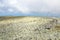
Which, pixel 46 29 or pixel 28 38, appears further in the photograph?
pixel 46 29

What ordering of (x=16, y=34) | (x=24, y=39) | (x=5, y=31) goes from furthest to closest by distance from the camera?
(x=5, y=31), (x=16, y=34), (x=24, y=39)

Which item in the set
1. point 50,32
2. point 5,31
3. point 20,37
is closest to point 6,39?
point 20,37

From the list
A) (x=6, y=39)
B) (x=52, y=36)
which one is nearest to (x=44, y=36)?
(x=52, y=36)

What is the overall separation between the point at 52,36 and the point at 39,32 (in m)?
2.50

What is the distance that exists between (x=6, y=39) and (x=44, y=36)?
18.8ft

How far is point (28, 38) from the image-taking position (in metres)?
22.9

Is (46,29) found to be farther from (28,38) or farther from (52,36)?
(28,38)

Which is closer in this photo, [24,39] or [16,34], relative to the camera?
[24,39]

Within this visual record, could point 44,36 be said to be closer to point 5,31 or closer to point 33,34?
point 33,34

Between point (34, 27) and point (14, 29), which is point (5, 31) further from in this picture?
point (34, 27)

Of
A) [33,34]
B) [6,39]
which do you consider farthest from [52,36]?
[6,39]

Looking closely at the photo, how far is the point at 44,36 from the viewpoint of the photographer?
78.4 ft

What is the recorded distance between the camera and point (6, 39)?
22812mm

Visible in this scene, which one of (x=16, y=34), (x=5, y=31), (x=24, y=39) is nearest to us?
(x=24, y=39)
